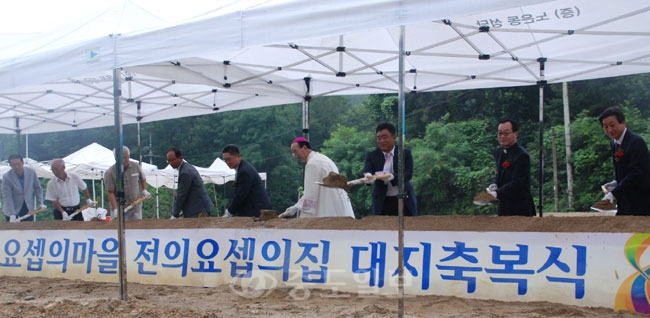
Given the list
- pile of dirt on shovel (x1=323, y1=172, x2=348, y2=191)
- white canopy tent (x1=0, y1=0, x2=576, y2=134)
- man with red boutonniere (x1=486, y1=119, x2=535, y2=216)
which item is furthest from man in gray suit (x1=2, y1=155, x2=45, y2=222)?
man with red boutonniere (x1=486, y1=119, x2=535, y2=216)

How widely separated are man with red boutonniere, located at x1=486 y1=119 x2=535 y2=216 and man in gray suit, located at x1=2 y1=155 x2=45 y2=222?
724cm

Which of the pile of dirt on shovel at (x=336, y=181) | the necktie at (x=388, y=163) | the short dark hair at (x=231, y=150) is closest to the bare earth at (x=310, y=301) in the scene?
the pile of dirt on shovel at (x=336, y=181)

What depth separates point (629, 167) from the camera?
14.3ft

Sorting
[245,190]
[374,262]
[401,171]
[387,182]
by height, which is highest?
[401,171]

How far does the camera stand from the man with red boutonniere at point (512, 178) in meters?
4.87

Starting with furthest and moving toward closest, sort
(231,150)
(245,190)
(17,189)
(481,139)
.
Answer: (481,139) < (17,189) < (231,150) < (245,190)

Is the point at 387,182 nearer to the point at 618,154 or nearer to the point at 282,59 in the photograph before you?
the point at 618,154

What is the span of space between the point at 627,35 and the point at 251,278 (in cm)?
473

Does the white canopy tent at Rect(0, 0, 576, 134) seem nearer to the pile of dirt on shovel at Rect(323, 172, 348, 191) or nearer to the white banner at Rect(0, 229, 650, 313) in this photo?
the pile of dirt on shovel at Rect(323, 172, 348, 191)

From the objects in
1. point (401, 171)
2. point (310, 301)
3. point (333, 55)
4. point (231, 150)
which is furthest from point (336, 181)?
point (333, 55)

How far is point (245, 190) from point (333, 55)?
233 cm

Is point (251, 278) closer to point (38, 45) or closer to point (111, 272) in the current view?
point (111, 272)

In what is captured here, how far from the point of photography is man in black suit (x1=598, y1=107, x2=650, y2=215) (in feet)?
14.2

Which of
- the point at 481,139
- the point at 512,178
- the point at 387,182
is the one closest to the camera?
the point at 512,178
